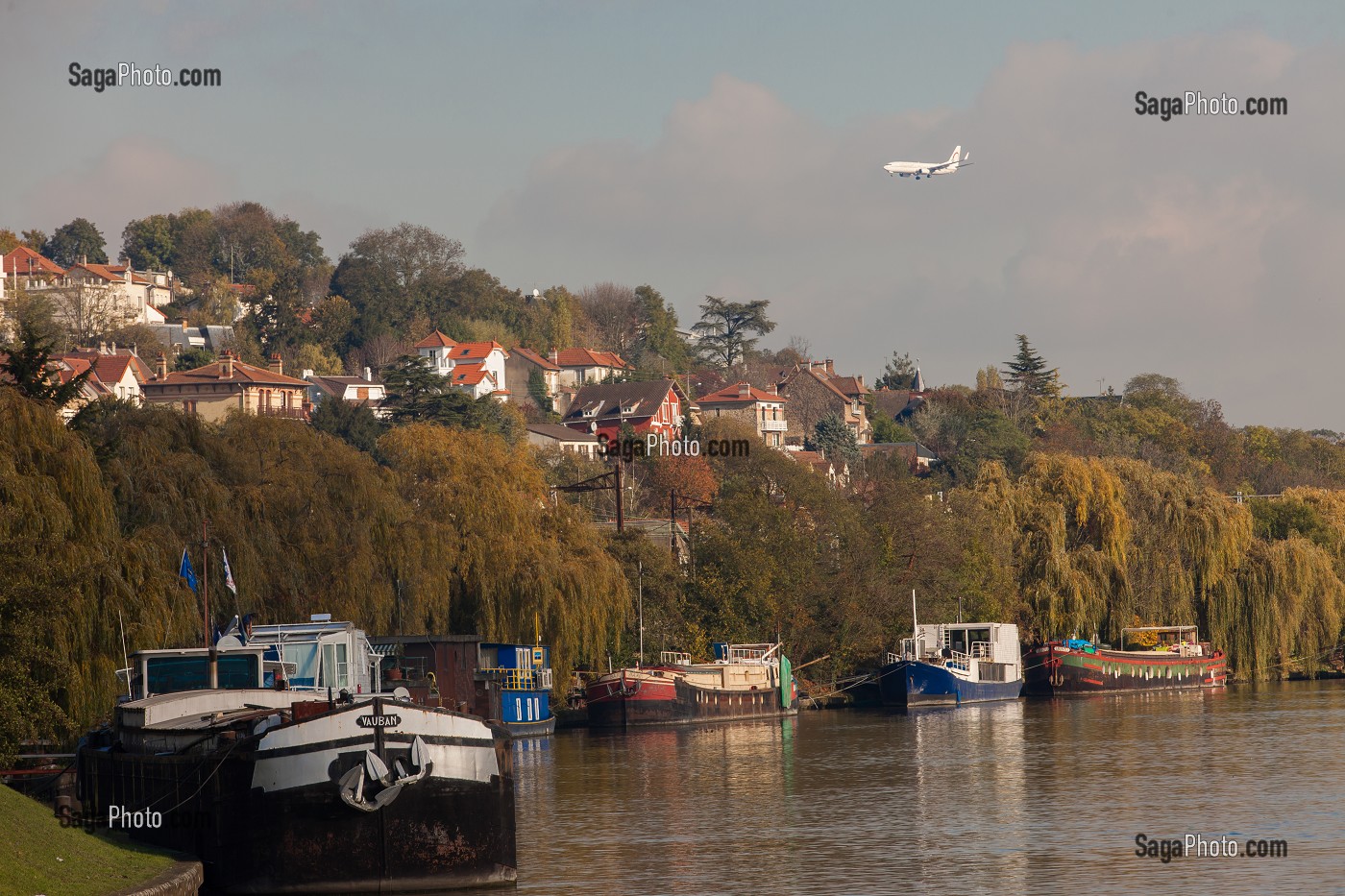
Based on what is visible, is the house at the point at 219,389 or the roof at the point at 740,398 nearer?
the house at the point at 219,389

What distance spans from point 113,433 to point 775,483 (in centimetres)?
4919

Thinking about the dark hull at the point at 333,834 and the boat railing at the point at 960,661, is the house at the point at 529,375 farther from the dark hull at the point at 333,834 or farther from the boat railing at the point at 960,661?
the dark hull at the point at 333,834

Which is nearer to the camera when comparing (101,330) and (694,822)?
(694,822)

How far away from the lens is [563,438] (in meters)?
153

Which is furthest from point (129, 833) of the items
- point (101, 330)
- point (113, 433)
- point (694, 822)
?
point (101, 330)

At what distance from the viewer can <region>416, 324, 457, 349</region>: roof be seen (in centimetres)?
18025

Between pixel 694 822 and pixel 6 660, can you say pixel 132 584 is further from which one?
pixel 694 822

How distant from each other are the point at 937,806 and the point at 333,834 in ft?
64.3

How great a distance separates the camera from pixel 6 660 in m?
30.8

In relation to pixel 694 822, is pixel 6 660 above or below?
above

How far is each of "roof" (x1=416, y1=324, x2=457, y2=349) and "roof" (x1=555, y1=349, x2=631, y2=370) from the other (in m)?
13.5

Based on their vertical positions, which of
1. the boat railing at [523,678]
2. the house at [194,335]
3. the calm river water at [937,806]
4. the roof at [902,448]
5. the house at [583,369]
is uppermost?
the house at [194,335]

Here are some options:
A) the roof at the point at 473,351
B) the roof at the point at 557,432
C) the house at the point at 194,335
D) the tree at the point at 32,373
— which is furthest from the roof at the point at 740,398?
the tree at the point at 32,373

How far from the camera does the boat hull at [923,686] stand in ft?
263
